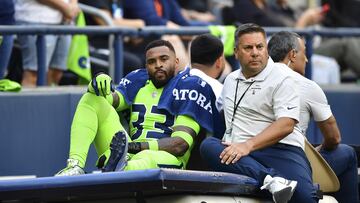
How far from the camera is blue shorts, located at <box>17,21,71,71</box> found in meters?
12.3

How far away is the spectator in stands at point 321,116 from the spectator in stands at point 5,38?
2.65 metres

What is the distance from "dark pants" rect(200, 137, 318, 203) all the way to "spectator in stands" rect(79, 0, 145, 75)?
4.06 metres

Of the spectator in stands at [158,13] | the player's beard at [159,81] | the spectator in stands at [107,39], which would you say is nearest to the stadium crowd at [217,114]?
the player's beard at [159,81]

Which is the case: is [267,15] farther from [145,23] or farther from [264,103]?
[264,103]

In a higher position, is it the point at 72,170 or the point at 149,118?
the point at 149,118

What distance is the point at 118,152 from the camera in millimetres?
9211

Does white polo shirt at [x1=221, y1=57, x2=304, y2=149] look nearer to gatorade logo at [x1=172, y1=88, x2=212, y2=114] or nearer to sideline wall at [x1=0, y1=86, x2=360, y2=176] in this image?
gatorade logo at [x1=172, y1=88, x2=212, y2=114]

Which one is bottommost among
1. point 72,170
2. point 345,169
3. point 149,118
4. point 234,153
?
point 345,169

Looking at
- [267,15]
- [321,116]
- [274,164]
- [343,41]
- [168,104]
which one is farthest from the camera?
[343,41]

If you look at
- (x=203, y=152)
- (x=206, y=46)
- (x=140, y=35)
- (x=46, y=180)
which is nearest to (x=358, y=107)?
(x=140, y=35)

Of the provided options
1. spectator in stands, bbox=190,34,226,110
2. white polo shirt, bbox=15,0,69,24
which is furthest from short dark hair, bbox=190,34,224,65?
white polo shirt, bbox=15,0,69,24

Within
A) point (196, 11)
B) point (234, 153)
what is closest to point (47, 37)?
point (234, 153)

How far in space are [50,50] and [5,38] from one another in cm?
75

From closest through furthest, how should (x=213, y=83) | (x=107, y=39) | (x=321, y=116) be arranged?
1. (x=321, y=116)
2. (x=213, y=83)
3. (x=107, y=39)
